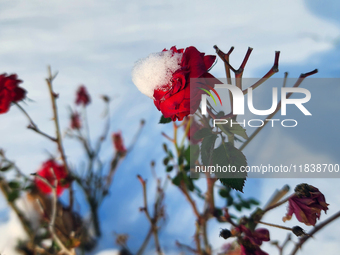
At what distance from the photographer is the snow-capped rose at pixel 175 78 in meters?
0.21

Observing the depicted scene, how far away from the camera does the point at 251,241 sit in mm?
266

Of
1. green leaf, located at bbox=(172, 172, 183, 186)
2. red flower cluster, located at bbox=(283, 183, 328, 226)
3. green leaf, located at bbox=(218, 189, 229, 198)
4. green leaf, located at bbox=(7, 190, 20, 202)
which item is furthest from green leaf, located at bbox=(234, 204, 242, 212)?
green leaf, located at bbox=(7, 190, 20, 202)

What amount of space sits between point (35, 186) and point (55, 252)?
0.48 feet

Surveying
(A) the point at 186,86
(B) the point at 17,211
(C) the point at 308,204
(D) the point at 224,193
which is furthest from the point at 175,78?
(B) the point at 17,211

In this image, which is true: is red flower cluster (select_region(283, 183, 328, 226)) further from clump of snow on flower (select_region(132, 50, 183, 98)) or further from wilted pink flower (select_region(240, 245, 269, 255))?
clump of snow on flower (select_region(132, 50, 183, 98))

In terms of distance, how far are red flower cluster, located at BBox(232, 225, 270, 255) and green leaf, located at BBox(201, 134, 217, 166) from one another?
9 centimetres

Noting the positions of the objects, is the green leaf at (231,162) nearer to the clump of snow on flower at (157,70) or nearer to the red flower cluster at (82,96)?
the clump of snow on flower at (157,70)

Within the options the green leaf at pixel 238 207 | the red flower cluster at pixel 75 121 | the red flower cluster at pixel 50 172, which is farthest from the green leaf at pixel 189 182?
the red flower cluster at pixel 75 121

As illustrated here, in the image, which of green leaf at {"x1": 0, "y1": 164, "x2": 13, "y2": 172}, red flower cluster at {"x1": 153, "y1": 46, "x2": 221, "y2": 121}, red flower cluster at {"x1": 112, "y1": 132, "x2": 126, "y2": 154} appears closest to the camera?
red flower cluster at {"x1": 153, "y1": 46, "x2": 221, "y2": 121}

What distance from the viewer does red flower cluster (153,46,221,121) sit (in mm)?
211

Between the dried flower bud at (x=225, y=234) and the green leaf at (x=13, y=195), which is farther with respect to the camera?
the green leaf at (x=13, y=195)

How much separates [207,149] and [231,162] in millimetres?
28

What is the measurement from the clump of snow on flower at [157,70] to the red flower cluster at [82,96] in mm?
491

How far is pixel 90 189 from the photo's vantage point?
2.08 feet
